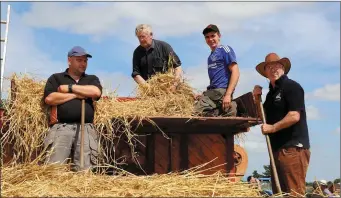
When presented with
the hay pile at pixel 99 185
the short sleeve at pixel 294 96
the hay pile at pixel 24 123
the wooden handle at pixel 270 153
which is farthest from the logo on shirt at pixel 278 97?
the hay pile at pixel 24 123

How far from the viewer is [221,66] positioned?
6203 mm

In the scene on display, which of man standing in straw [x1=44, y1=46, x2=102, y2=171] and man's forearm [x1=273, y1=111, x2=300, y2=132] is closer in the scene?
man's forearm [x1=273, y1=111, x2=300, y2=132]

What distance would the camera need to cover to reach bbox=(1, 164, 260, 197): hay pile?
4047 mm

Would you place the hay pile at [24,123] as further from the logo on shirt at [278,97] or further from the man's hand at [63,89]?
the logo on shirt at [278,97]

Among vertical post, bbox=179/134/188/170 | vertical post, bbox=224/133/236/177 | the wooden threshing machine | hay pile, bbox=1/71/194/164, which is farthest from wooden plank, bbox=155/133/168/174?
vertical post, bbox=224/133/236/177

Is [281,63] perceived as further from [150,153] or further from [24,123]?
[24,123]

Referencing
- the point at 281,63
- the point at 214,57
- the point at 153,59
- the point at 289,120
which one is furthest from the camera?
the point at 153,59

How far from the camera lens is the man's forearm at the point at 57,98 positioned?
5.50 metres

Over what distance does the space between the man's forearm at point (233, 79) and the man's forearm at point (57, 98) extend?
1955mm

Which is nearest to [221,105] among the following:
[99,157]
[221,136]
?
[221,136]

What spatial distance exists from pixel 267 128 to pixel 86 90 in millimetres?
2194

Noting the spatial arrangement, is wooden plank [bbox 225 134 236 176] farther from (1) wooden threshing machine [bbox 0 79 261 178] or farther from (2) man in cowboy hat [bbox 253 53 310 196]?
(2) man in cowboy hat [bbox 253 53 310 196]

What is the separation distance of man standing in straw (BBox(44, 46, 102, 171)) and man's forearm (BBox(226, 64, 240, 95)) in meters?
1.63

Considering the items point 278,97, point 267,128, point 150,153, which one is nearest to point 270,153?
point 267,128
